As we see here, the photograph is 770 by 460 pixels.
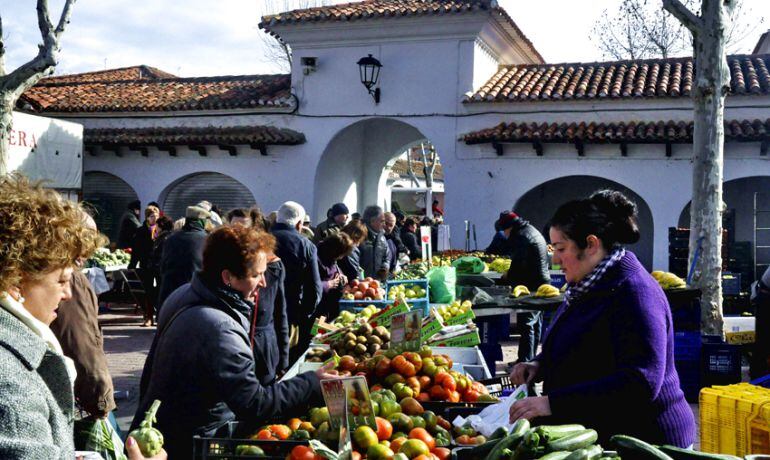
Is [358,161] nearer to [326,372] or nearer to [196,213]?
[196,213]

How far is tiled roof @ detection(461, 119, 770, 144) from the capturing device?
14.8 metres

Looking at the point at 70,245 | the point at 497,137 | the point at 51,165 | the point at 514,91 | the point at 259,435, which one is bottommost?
the point at 259,435

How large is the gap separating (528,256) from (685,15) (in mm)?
3711

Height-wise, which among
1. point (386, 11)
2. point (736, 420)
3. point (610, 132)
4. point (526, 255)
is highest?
point (386, 11)

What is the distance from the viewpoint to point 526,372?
3.36 m

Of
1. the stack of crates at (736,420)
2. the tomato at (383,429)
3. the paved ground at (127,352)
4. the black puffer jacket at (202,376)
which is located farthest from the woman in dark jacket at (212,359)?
the paved ground at (127,352)

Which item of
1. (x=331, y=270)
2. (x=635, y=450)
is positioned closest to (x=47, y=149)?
(x=331, y=270)

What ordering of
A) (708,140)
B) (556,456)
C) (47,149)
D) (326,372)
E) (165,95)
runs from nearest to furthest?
(556,456) → (326,372) → (708,140) → (47,149) → (165,95)

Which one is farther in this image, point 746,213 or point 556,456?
point 746,213

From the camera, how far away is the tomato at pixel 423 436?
306 centimetres

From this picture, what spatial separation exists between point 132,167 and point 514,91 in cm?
1040

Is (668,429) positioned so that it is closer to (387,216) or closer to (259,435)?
(259,435)

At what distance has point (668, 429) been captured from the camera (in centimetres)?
285

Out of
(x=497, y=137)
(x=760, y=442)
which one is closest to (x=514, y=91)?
(x=497, y=137)
